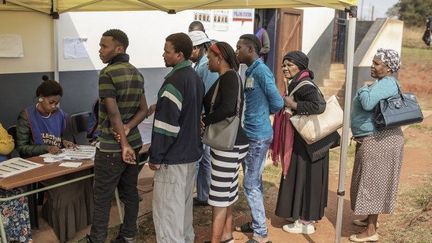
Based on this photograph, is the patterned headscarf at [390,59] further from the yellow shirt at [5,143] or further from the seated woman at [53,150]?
the yellow shirt at [5,143]

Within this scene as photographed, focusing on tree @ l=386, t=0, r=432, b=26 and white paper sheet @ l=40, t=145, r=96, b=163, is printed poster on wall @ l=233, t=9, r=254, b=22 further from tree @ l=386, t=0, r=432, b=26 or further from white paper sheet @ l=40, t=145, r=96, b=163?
tree @ l=386, t=0, r=432, b=26

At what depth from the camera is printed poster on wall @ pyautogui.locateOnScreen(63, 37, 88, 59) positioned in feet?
18.5

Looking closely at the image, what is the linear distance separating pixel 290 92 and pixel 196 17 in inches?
159

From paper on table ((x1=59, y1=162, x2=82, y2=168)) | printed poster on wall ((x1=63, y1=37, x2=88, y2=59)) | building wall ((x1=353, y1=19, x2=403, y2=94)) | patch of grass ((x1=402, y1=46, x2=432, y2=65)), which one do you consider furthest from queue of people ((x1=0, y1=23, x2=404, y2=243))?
patch of grass ((x1=402, y1=46, x2=432, y2=65))

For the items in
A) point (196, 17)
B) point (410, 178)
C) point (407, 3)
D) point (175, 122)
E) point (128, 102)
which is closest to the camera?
point (175, 122)

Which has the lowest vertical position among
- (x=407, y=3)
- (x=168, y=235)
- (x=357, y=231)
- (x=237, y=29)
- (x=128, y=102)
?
(x=357, y=231)

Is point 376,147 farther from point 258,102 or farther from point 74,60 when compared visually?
point 74,60

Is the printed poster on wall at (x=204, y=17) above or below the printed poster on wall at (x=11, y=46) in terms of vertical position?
above

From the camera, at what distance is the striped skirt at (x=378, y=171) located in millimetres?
3928

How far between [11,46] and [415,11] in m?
31.1

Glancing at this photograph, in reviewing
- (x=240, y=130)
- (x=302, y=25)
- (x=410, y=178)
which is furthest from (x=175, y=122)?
(x=302, y=25)

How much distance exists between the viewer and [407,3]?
31562mm

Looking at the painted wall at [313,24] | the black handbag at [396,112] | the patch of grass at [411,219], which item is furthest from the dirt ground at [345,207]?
the painted wall at [313,24]

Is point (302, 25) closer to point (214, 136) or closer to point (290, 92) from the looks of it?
point (290, 92)
